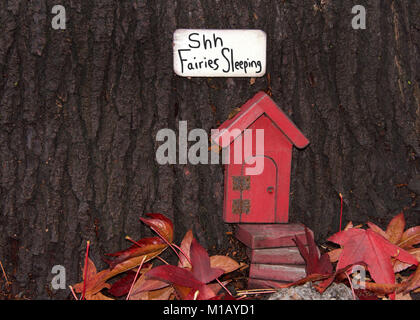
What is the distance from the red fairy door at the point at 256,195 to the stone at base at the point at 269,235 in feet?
0.15

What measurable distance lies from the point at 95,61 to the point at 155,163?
0.45 m

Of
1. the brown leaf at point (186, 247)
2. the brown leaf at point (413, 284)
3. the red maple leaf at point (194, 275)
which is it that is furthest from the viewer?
the brown leaf at point (186, 247)

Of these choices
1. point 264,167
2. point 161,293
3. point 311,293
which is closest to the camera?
point 311,293

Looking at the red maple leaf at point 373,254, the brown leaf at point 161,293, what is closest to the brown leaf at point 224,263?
the brown leaf at point 161,293

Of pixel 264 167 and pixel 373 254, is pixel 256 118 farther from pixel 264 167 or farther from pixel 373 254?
pixel 373 254

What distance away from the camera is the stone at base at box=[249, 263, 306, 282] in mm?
1539

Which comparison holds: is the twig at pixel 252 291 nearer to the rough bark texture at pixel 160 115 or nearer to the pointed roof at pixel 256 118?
the rough bark texture at pixel 160 115

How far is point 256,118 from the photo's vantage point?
1.55m

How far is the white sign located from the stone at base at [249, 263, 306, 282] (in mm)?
725

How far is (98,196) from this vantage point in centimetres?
165

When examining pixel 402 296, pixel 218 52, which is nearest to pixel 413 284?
pixel 402 296

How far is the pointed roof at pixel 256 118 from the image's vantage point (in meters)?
1.53

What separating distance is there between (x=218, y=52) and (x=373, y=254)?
2.99ft

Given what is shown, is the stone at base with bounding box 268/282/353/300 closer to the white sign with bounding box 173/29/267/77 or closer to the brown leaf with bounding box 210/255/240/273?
the brown leaf with bounding box 210/255/240/273
